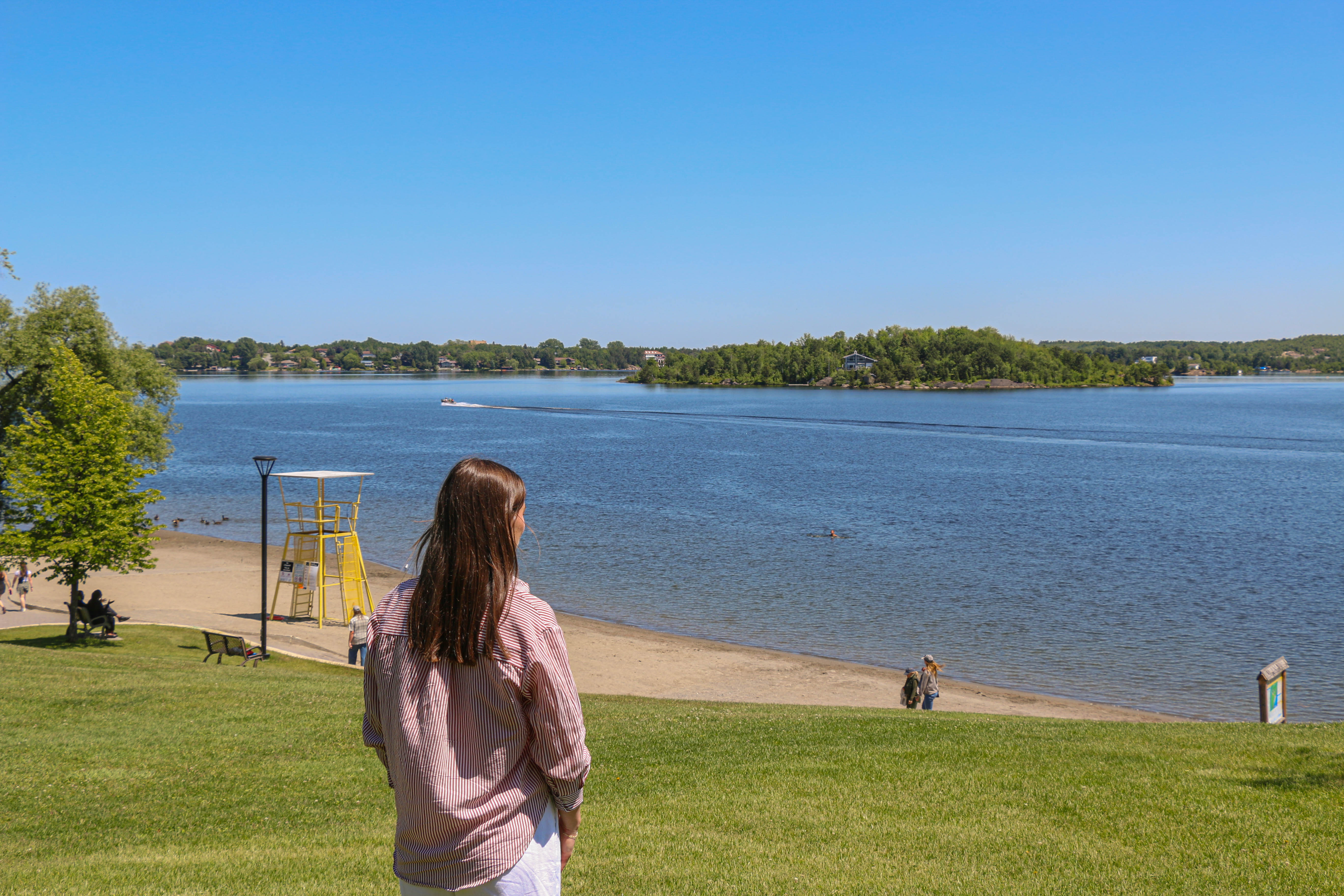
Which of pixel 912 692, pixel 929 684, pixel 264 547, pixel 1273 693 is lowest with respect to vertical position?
pixel 912 692

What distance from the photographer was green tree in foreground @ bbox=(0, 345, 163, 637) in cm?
1898

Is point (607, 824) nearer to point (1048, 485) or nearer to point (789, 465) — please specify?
point (1048, 485)

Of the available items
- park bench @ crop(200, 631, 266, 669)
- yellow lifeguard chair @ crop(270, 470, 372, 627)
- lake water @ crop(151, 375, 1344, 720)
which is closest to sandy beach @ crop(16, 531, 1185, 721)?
yellow lifeguard chair @ crop(270, 470, 372, 627)

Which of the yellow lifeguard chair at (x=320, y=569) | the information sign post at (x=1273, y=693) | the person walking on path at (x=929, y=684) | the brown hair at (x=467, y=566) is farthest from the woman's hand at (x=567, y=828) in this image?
the yellow lifeguard chair at (x=320, y=569)

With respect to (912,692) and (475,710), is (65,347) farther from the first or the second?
(475,710)

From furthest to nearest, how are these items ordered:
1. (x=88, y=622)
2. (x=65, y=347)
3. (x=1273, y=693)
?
(x=65, y=347)
(x=88, y=622)
(x=1273, y=693)

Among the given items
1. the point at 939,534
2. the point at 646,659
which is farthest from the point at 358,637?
the point at 939,534

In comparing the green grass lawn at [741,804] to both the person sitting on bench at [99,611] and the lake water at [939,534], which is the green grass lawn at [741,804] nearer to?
the person sitting on bench at [99,611]

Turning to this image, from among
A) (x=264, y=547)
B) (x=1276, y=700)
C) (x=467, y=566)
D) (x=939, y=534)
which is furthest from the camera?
(x=939, y=534)

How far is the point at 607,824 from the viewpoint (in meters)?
7.01

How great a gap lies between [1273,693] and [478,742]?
14.7 m

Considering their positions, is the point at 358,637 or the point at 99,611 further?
the point at 99,611

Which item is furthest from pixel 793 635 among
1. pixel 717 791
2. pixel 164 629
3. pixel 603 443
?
pixel 603 443

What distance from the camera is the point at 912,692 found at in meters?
16.7
